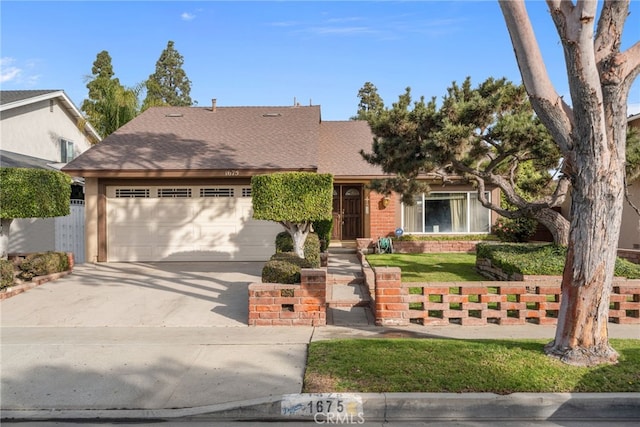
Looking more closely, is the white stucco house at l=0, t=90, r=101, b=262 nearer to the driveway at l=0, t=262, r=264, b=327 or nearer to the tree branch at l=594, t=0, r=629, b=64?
the driveway at l=0, t=262, r=264, b=327

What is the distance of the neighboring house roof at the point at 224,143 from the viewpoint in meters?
13.6

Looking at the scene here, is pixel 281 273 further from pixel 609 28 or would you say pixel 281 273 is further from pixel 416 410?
pixel 609 28

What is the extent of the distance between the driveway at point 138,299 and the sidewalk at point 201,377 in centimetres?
45

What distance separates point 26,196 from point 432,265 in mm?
A: 9604

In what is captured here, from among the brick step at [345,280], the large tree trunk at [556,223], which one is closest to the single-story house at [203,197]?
the brick step at [345,280]

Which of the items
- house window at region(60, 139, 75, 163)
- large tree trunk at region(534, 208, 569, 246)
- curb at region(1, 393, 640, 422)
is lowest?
curb at region(1, 393, 640, 422)

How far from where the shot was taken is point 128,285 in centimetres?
1019

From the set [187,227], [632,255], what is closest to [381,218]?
[187,227]

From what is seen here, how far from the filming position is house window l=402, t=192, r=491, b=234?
640 inches

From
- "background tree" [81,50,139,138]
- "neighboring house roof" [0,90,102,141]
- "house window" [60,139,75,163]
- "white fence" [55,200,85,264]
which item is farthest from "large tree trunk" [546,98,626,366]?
"house window" [60,139,75,163]

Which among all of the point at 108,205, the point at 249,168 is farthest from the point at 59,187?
the point at 249,168

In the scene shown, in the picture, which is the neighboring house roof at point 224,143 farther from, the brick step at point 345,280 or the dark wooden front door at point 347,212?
the brick step at point 345,280

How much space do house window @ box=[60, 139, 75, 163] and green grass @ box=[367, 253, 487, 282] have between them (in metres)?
14.6

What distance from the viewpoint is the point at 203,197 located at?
1431cm
